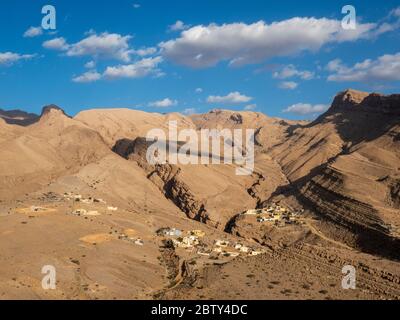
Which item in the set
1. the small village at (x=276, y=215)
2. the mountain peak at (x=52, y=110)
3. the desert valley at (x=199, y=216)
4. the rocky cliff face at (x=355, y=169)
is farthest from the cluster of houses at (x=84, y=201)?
the mountain peak at (x=52, y=110)

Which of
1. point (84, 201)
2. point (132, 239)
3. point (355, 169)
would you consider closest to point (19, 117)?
point (84, 201)

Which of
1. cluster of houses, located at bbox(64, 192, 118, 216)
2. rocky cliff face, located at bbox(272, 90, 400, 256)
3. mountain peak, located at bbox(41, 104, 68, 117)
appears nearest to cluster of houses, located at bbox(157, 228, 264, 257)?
cluster of houses, located at bbox(64, 192, 118, 216)

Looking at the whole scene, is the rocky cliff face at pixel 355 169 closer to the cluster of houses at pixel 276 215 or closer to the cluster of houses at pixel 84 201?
the cluster of houses at pixel 276 215

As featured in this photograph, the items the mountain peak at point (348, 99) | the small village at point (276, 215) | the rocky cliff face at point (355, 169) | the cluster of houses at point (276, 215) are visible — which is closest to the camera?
the rocky cliff face at point (355, 169)

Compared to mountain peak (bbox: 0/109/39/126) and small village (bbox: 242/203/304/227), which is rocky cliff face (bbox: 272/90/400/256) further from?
mountain peak (bbox: 0/109/39/126)

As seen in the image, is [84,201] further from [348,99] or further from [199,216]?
[348,99]
